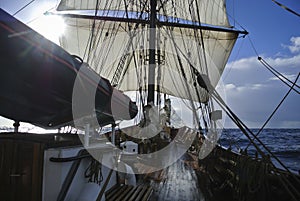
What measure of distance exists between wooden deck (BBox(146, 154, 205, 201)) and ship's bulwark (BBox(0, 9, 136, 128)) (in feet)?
6.04

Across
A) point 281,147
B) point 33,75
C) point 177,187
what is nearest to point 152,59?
point 177,187

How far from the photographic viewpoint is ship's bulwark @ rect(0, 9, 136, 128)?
1.25 metres

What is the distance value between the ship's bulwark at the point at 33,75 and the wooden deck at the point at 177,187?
72.5 inches

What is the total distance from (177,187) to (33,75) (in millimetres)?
3478

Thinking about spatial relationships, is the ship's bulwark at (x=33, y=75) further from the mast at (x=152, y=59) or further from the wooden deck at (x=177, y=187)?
the mast at (x=152, y=59)

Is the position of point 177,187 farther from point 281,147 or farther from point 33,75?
point 281,147

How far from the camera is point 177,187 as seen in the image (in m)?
4.29

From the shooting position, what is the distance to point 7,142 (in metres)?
2.21

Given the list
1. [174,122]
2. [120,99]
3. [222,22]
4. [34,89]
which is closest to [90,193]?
[120,99]

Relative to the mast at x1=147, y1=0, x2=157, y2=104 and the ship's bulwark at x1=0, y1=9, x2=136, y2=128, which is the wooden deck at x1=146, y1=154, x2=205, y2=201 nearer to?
the ship's bulwark at x1=0, y1=9, x2=136, y2=128

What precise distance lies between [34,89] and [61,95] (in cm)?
23

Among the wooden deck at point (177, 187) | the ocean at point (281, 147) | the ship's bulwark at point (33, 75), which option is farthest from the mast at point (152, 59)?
the ship's bulwark at point (33, 75)

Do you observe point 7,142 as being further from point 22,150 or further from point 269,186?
point 269,186

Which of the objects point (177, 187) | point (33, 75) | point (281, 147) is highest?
point (33, 75)
